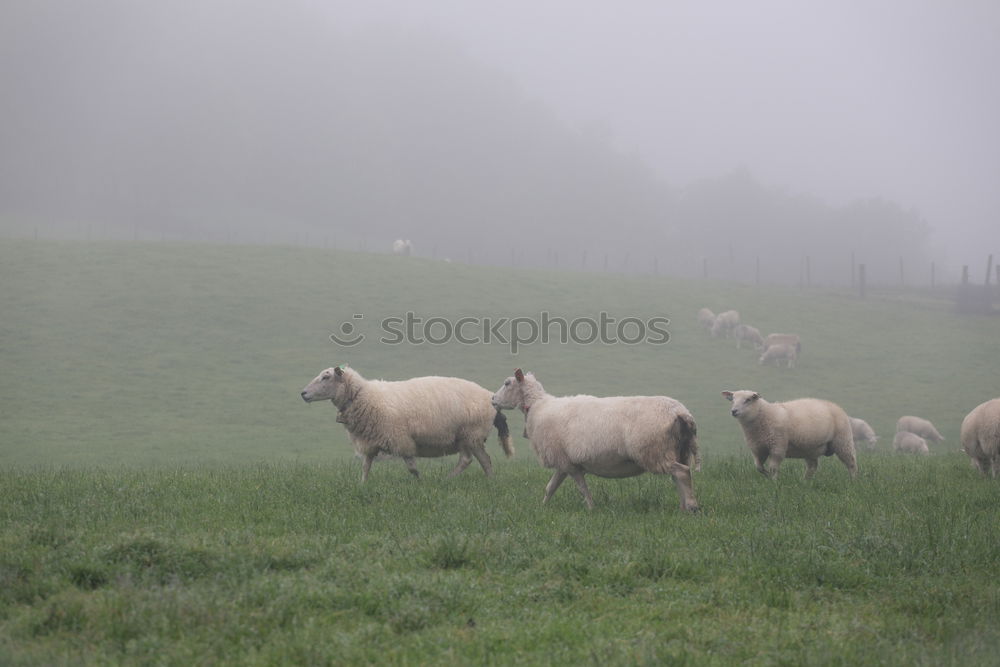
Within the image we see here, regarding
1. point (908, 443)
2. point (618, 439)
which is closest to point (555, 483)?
point (618, 439)

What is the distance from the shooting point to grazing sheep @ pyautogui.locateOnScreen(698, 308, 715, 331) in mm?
58844

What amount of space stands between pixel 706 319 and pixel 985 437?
4607 cm

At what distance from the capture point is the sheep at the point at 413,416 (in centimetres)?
1441

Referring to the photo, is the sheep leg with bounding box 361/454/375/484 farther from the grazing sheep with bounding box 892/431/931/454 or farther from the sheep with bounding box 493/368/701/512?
the grazing sheep with bounding box 892/431/931/454

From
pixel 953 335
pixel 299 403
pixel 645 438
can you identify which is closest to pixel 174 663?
pixel 645 438

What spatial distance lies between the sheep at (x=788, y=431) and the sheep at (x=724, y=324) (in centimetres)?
4286

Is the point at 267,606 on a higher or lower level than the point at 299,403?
higher

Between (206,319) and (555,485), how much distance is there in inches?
1706

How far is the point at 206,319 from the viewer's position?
50.3 m

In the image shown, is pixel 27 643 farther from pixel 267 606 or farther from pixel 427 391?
pixel 427 391
